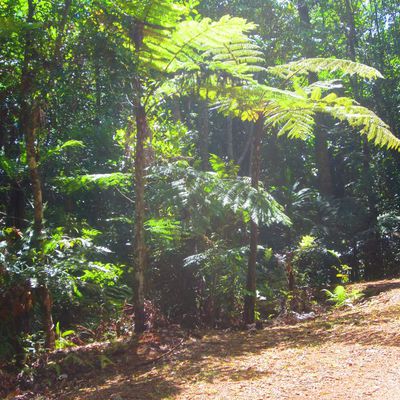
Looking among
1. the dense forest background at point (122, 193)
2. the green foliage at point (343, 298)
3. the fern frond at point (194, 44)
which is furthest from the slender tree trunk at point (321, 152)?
the fern frond at point (194, 44)

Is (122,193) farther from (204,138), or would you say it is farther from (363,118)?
(204,138)

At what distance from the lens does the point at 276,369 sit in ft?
13.4

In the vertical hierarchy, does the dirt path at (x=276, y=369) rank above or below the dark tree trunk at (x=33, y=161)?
below

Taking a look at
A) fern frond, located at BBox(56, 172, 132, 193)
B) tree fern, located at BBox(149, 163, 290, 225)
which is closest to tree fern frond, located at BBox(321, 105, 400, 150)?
tree fern, located at BBox(149, 163, 290, 225)

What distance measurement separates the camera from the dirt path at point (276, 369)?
3504mm

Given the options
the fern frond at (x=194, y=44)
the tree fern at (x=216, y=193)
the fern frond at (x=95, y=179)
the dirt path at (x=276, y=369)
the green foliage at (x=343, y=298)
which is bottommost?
the green foliage at (x=343, y=298)

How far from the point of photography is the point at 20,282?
4.68 m

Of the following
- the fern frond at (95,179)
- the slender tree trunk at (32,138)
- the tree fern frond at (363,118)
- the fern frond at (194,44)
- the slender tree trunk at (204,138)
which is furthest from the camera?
the slender tree trunk at (204,138)

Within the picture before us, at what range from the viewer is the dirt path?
3.50 meters

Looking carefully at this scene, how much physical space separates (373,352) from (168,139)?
5.00 meters

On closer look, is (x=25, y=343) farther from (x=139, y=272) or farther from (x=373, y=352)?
(x=373, y=352)

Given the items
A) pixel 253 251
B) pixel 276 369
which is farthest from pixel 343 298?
pixel 276 369

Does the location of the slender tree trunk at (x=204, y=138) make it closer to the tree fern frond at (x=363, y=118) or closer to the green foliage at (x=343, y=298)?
the green foliage at (x=343, y=298)

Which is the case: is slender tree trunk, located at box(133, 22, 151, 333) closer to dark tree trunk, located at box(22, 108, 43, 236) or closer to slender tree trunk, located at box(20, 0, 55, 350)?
slender tree trunk, located at box(20, 0, 55, 350)
